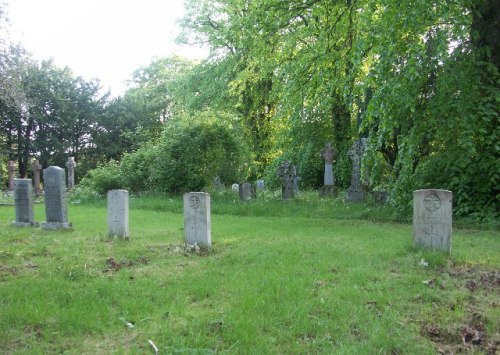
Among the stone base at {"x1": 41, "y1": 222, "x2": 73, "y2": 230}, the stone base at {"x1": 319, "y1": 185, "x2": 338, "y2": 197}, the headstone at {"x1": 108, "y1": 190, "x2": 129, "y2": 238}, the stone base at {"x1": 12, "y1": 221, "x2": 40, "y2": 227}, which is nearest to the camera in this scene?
the headstone at {"x1": 108, "y1": 190, "x2": 129, "y2": 238}

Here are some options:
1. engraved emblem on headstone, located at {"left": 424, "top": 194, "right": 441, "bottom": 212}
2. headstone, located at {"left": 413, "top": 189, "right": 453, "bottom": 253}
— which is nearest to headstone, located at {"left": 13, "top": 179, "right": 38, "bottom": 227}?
headstone, located at {"left": 413, "top": 189, "right": 453, "bottom": 253}

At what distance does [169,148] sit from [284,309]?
45.5 ft

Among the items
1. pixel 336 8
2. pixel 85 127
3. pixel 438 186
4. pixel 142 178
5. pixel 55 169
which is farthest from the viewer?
pixel 85 127

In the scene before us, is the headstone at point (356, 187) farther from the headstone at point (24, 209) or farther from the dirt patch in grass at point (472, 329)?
the headstone at point (24, 209)

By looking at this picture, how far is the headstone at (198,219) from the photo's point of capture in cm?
752

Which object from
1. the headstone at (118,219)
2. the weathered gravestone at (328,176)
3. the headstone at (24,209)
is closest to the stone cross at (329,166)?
the weathered gravestone at (328,176)

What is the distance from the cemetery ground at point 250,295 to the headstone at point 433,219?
0.32 metres

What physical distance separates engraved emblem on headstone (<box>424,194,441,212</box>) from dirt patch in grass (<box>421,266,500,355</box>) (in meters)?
1.56

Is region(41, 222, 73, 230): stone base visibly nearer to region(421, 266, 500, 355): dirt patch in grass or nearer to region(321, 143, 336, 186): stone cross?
region(421, 266, 500, 355): dirt patch in grass

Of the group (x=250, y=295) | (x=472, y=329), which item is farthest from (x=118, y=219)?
(x=472, y=329)

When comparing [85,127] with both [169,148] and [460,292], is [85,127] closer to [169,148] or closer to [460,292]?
[169,148]

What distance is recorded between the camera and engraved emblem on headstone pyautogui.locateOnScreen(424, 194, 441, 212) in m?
6.57

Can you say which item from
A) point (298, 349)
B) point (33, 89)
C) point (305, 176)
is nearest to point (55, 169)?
point (298, 349)

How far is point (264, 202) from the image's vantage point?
14.8 meters
